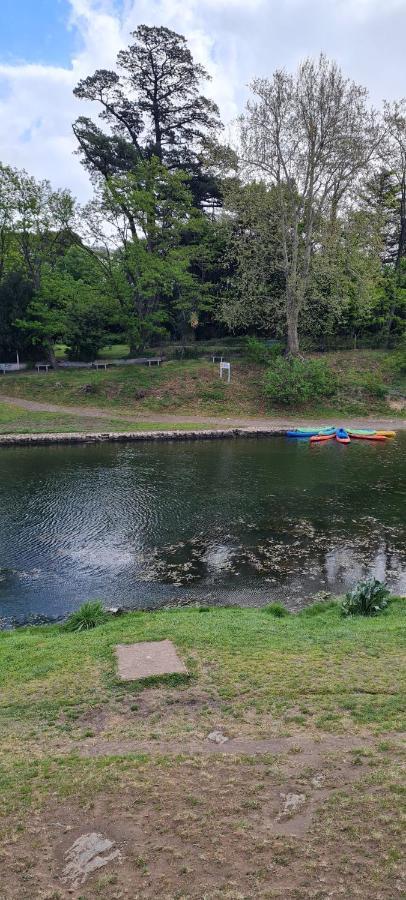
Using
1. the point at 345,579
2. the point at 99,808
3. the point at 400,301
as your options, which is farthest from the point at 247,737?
the point at 400,301

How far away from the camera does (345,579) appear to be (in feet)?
39.1

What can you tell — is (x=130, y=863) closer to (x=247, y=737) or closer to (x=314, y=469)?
(x=247, y=737)

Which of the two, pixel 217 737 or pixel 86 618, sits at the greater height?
pixel 217 737

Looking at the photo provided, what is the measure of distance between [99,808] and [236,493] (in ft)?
46.2

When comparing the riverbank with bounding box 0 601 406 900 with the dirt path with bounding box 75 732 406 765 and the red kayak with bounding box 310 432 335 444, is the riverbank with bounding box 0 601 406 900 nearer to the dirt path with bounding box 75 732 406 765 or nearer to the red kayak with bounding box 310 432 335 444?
the dirt path with bounding box 75 732 406 765

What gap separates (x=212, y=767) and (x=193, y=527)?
33.5 feet

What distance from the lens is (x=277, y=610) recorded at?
989 cm

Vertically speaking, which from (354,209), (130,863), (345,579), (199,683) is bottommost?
(345,579)

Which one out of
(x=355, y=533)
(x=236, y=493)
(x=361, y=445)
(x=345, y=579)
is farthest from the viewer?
(x=361, y=445)

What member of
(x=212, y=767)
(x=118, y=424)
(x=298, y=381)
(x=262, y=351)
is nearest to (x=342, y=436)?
(x=298, y=381)

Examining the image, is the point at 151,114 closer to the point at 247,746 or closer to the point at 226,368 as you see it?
the point at 226,368

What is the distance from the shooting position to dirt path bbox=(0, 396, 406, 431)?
3016cm

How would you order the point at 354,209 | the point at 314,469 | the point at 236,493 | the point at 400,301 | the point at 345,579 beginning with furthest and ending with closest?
the point at 400,301
the point at 354,209
the point at 314,469
the point at 236,493
the point at 345,579

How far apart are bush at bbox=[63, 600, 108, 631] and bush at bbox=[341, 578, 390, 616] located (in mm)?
4094
